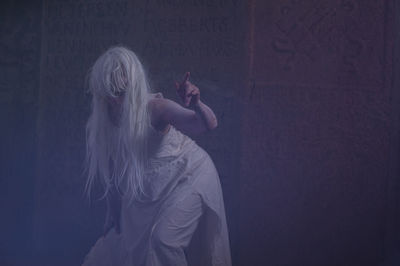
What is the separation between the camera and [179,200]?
93.3 inches

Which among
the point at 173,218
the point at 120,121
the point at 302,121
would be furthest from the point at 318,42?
the point at 173,218

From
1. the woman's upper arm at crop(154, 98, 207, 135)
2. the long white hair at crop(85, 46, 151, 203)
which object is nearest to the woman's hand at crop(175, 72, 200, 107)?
the woman's upper arm at crop(154, 98, 207, 135)

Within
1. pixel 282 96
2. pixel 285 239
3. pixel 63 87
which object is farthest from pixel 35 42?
pixel 285 239

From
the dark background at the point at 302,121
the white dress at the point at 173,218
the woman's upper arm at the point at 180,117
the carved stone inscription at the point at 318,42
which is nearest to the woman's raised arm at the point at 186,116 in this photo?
the woman's upper arm at the point at 180,117

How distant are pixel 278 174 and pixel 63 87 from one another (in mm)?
2082

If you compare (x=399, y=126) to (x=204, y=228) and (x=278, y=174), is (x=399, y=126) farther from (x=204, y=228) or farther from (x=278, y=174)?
(x=204, y=228)

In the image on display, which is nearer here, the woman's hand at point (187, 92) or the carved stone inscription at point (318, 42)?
the woman's hand at point (187, 92)

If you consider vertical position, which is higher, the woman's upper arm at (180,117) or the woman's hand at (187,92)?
the woman's hand at (187,92)

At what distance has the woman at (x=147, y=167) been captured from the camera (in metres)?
2.39

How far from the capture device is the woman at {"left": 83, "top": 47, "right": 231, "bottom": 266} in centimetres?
239

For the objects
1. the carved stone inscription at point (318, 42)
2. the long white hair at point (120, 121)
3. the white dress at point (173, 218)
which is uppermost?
the carved stone inscription at point (318, 42)

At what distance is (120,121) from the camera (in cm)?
249

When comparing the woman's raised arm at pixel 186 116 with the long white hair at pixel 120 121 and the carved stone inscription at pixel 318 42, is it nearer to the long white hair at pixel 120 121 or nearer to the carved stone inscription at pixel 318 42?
the long white hair at pixel 120 121

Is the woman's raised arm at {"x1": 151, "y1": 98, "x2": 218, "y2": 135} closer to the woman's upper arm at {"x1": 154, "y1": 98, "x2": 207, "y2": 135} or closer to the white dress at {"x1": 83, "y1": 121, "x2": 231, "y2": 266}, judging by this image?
the woman's upper arm at {"x1": 154, "y1": 98, "x2": 207, "y2": 135}
